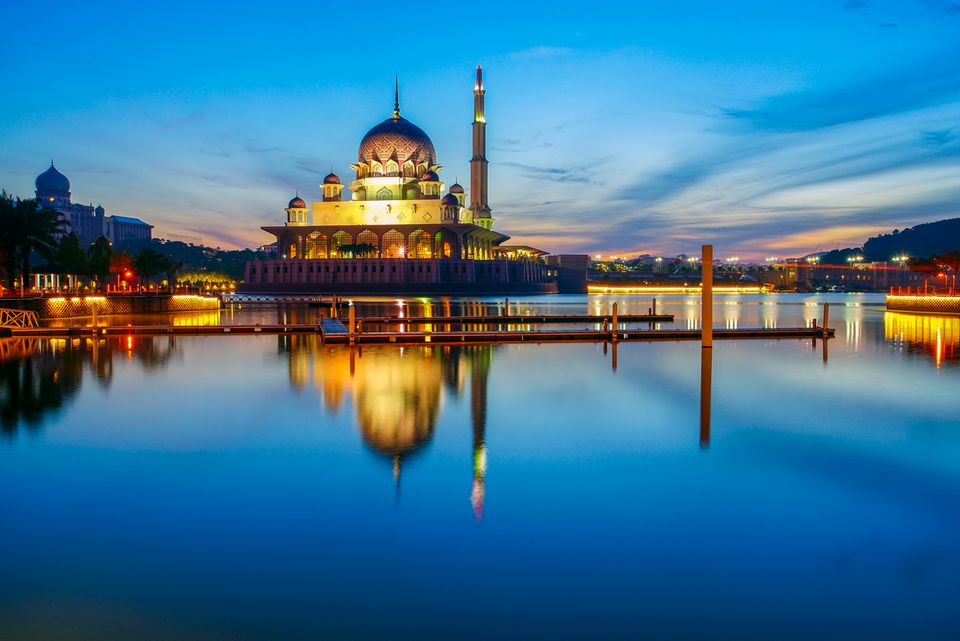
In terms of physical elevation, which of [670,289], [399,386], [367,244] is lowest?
[399,386]

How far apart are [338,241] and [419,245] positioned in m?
11.0

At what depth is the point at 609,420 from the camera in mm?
11891

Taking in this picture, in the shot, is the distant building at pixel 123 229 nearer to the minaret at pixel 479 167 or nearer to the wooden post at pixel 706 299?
the minaret at pixel 479 167

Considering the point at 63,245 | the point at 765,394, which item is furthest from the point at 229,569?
the point at 63,245

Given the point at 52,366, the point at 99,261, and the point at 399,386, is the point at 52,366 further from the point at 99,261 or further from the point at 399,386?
the point at 99,261

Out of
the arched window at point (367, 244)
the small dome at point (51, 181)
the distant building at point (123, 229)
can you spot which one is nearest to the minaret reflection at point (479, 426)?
the arched window at point (367, 244)

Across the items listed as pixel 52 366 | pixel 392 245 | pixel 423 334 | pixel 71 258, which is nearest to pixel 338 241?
pixel 392 245

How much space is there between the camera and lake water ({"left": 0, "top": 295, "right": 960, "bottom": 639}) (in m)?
4.87

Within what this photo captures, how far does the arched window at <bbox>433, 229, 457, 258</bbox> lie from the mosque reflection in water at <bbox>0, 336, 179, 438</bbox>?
68.6m

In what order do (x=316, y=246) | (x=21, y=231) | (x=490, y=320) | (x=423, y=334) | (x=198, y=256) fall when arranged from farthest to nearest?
(x=198, y=256) < (x=316, y=246) < (x=21, y=231) < (x=490, y=320) < (x=423, y=334)

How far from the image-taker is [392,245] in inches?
3836

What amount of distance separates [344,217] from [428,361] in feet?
268

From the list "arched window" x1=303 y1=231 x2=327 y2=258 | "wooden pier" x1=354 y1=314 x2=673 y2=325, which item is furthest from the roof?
"wooden pier" x1=354 y1=314 x2=673 y2=325

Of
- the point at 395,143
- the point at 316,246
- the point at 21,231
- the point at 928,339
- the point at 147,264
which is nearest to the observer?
the point at 928,339
